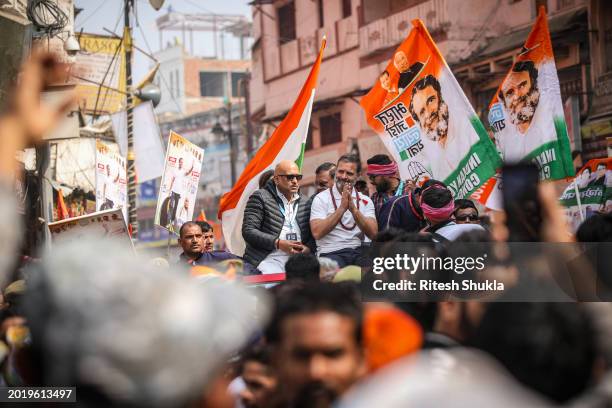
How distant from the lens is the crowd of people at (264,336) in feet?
7.07

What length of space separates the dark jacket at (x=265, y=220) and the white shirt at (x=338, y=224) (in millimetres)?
281

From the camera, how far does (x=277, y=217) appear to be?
8555 mm

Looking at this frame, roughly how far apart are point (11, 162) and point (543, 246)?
6.60 ft

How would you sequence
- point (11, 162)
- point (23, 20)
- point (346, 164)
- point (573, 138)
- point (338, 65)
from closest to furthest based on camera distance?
point (11, 162), point (346, 164), point (23, 20), point (573, 138), point (338, 65)

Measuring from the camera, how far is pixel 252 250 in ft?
28.3

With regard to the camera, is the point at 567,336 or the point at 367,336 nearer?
the point at 567,336

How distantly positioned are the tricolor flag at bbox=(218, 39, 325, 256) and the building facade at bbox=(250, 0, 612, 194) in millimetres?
10589

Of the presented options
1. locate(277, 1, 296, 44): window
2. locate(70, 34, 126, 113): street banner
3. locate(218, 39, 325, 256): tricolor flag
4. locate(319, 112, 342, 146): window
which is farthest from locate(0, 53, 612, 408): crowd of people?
locate(277, 1, 296, 44): window

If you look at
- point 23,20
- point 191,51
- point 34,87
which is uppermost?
point 191,51

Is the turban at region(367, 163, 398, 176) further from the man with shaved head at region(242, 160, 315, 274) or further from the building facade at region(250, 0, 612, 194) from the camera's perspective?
the building facade at region(250, 0, 612, 194)

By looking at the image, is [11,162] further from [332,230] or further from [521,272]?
[332,230]

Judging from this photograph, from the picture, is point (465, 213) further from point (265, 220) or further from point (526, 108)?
point (526, 108)

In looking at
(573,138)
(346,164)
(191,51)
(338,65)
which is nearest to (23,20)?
(573,138)

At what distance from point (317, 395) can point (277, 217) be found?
5.51 meters
